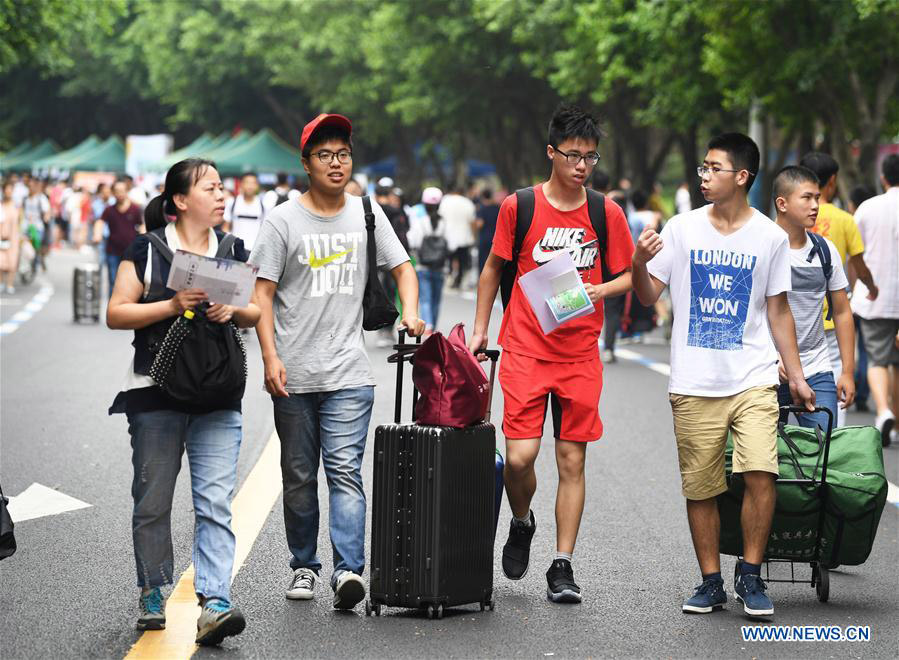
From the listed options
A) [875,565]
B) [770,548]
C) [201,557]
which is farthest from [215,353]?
[875,565]

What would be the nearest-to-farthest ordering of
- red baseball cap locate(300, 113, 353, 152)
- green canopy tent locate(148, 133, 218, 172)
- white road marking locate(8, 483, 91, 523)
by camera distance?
red baseball cap locate(300, 113, 353, 152) < white road marking locate(8, 483, 91, 523) < green canopy tent locate(148, 133, 218, 172)

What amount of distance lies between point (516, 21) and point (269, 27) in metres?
18.0

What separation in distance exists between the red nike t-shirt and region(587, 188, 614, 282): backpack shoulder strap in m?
0.01

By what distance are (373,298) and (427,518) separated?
846 millimetres

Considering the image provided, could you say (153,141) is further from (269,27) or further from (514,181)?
(514,181)

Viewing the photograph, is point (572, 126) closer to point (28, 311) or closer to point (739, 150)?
point (739, 150)

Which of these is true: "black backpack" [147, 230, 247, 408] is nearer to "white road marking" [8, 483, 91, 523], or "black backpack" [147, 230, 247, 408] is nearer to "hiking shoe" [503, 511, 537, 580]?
"hiking shoe" [503, 511, 537, 580]

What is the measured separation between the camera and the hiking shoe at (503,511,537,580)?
6.00 m

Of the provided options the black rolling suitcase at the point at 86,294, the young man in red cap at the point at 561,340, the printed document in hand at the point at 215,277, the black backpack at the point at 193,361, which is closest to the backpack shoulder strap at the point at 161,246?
the black backpack at the point at 193,361

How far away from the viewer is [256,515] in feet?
24.4

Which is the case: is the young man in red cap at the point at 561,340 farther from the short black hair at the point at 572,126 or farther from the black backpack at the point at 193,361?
the black backpack at the point at 193,361

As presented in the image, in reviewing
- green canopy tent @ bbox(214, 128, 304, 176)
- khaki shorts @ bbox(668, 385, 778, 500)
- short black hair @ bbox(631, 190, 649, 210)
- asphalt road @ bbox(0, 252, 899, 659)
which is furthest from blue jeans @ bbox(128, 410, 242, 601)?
green canopy tent @ bbox(214, 128, 304, 176)

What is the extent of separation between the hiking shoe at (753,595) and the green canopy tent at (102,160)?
52.6 meters

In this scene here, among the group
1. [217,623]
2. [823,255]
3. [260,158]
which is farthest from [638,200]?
[260,158]
